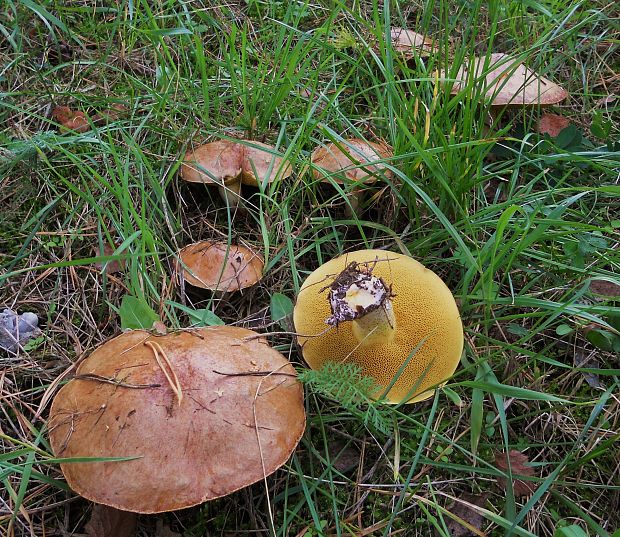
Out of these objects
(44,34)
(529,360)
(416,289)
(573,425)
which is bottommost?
(573,425)

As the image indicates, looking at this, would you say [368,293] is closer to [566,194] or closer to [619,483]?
[619,483]

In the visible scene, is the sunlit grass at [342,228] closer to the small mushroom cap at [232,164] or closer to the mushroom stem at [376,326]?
the small mushroom cap at [232,164]

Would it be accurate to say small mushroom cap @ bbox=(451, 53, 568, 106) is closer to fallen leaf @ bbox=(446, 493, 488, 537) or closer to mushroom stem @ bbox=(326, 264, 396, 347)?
mushroom stem @ bbox=(326, 264, 396, 347)

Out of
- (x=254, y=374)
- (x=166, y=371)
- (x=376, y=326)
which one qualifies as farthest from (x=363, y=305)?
(x=166, y=371)

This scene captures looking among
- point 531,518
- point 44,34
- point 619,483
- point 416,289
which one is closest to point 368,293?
point 416,289

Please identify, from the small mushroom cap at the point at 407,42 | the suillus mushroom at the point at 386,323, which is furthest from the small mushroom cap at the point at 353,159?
the small mushroom cap at the point at 407,42

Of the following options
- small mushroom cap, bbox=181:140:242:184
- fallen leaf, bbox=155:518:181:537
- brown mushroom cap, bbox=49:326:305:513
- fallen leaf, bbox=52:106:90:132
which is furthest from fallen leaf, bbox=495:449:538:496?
fallen leaf, bbox=52:106:90:132

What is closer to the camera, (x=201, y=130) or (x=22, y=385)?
(x=22, y=385)
